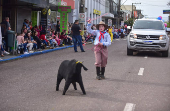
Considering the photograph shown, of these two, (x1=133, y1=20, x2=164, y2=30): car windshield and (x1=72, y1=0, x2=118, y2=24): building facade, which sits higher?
(x1=72, y1=0, x2=118, y2=24): building facade

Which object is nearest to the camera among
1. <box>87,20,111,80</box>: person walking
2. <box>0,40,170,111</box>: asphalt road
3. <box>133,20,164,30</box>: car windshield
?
<box>0,40,170,111</box>: asphalt road

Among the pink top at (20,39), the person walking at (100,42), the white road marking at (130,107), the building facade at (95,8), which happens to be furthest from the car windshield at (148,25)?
the building facade at (95,8)

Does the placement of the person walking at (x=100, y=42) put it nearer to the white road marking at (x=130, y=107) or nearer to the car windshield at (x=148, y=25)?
the white road marking at (x=130, y=107)

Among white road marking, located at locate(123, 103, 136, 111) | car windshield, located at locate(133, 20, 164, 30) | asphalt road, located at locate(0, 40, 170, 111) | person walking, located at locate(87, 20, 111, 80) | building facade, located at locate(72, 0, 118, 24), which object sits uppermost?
building facade, located at locate(72, 0, 118, 24)

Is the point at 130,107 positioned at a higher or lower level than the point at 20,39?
lower

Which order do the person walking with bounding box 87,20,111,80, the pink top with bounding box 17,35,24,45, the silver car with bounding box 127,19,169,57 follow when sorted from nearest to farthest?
the person walking with bounding box 87,20,111,80, the silver car with bounding box 127,19,169,57, the pink top with bounding box 17,35,24,45

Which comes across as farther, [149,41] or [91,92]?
[149,41]

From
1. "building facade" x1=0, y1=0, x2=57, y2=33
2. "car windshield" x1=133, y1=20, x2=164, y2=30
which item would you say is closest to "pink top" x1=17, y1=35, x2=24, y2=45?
"building facade" x1=0, y1=0, x2=57, y2=33

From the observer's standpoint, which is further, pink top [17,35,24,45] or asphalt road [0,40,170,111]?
pink top [17,35,24,45]

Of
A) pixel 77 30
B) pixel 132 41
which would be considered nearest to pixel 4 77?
pixel 132 41

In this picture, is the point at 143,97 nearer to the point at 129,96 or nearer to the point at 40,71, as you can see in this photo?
the point at 129,96

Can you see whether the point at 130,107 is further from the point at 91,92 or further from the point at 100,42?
the point at 100,42

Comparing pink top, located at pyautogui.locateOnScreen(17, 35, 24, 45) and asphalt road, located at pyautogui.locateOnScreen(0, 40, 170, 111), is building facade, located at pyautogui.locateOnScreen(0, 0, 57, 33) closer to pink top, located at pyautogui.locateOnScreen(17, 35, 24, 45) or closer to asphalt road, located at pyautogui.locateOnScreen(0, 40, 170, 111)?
pink top, located at pyautogui.locateOnScreen(17, 35, 24, 45)

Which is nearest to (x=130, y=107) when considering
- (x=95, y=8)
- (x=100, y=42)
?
(x=100, y=42)
